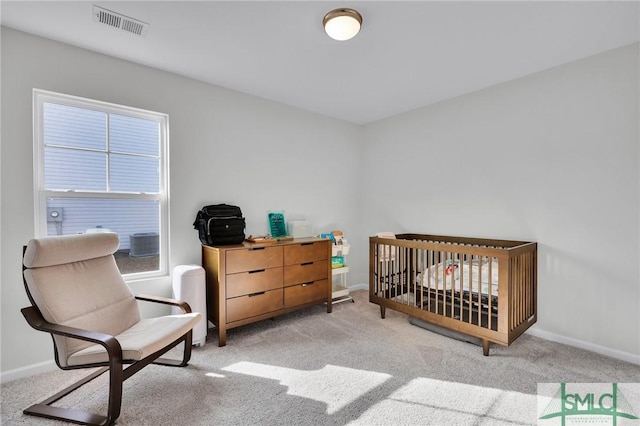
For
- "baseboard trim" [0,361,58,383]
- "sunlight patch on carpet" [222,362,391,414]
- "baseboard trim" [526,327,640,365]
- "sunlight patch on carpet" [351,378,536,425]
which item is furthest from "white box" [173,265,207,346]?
"baseboard trim" [526,327,640,365]

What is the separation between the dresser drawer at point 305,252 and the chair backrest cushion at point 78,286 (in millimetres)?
1366

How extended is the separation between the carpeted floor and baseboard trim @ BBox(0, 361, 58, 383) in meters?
0.07

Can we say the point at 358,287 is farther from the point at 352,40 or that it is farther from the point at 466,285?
the point at 352,40

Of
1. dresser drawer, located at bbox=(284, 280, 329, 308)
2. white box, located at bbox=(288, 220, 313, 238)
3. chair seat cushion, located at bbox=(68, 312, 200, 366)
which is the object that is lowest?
dresser drawer, located at bbox=(284, 280, 329, 308)

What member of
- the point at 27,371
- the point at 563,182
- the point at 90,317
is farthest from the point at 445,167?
the point at 27,371

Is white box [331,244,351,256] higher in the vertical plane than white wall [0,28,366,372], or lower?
lower

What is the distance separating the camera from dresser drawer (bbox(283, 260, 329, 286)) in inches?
119

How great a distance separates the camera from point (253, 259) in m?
2.76

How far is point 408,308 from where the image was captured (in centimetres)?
289

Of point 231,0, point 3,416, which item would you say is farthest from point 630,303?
point 3,416

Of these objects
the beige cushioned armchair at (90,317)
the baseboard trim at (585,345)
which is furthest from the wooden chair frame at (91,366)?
the baseboard trim at (585,345)

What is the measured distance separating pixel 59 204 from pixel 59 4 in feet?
4.43

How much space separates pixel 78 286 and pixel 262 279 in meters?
1.37

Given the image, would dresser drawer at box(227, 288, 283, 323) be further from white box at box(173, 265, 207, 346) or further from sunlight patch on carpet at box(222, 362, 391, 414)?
sunlight patch on carpet at box(222, 362, 391, 414)
